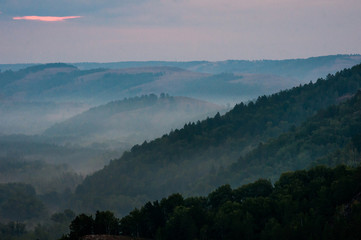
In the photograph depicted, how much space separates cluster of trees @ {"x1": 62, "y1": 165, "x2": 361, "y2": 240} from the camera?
253 feet

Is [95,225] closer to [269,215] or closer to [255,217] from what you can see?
[255,217]

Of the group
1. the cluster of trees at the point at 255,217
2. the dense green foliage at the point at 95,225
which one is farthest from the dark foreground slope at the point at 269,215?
the dense green foliage at the point at 95,225

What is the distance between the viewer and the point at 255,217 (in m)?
91.3

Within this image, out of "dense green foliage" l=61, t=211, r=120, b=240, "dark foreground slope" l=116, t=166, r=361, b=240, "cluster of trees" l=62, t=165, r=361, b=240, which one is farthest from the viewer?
"dense green foliage" l=61, t=211, r=120, b=240

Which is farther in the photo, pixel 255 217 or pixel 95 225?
pixel 255 217

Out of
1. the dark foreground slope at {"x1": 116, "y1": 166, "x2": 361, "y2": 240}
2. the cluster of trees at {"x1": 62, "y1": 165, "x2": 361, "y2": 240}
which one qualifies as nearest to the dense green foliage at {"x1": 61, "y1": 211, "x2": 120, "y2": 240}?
the cluster of trees at {"x1": 62, "y1": 165, "x2": 361, "y2": 240}

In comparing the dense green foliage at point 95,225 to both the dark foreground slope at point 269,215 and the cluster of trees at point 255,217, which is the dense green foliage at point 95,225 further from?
the dark foreground slope at point 269,215

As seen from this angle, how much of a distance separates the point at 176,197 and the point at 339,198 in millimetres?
32573

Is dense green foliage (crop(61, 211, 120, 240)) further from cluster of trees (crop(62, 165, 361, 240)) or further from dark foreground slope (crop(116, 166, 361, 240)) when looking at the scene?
dark foreground slope (crop(116, 166, 361, 240))

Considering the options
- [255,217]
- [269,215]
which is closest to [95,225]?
[255,217]

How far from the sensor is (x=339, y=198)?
275 ft

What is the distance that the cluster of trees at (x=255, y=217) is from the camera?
7719 centimetres

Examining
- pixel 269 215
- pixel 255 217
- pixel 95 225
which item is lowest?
pixel 255 217

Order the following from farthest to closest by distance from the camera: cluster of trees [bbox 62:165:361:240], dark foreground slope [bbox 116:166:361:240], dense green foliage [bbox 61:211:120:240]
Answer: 1. dense green foliage [bbox 61:211:120:240]
2. cluster of trees [bbox 62:165:361:240]
3. dark foreground slope [bbox 116:166:361:240]
